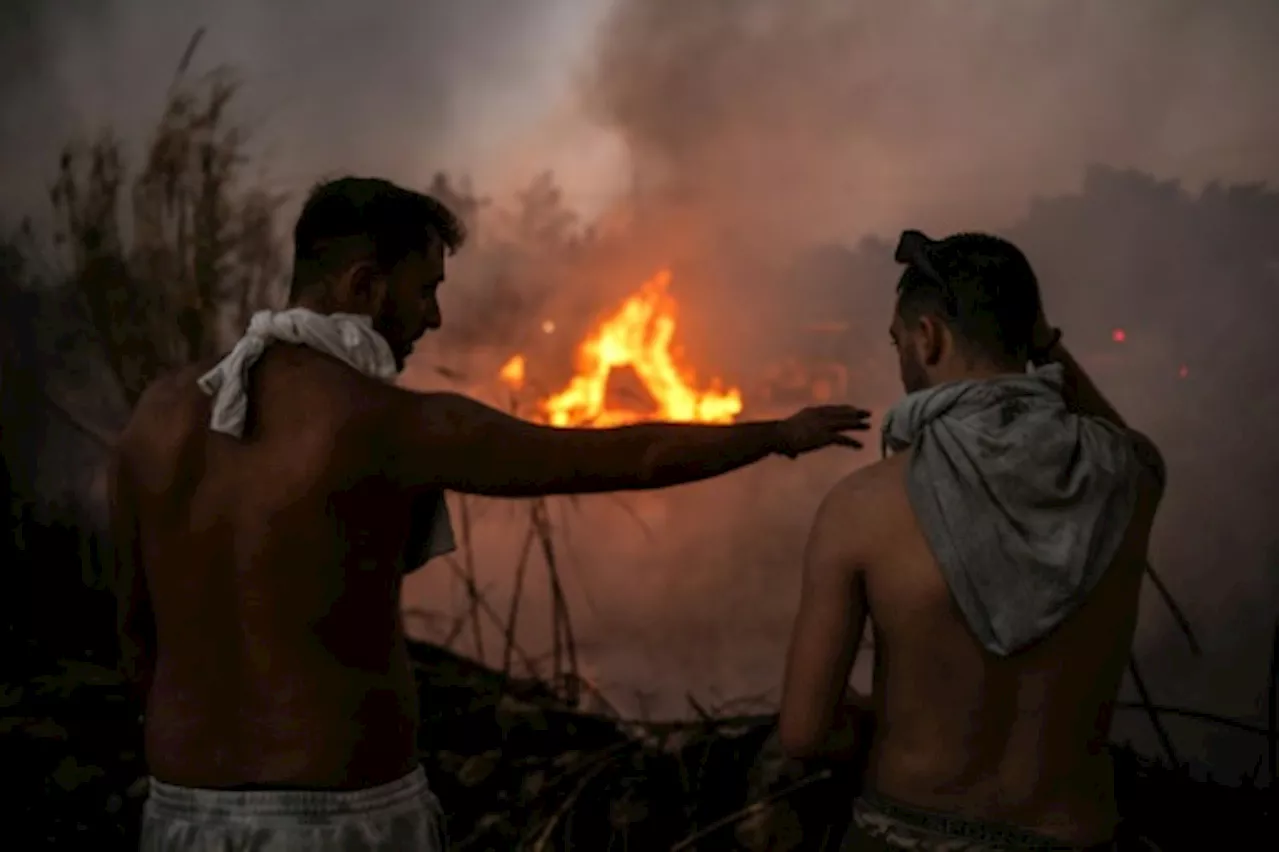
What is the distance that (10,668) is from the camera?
126 inches

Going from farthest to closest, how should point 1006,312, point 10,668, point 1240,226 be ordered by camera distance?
1. point 10,668
2. point 1240,226
3. point 1006,312

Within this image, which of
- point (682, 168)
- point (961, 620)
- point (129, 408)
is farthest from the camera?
point (129, 408)

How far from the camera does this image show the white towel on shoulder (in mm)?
1587

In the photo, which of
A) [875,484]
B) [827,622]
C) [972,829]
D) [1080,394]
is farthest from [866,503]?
[1080,394]

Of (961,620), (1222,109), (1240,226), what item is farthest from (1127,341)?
(961,620)

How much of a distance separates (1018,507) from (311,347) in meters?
0.85

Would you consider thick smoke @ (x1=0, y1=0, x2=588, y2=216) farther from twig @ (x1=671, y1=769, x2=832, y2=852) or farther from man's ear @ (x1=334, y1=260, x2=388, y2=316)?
twig @ (x1=671, y1=769, x2=832, y2=852)

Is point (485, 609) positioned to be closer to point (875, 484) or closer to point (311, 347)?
point (311, 347)

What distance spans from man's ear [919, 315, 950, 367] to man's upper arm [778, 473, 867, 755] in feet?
0.61

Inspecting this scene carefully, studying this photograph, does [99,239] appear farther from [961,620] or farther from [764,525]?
[961,620]

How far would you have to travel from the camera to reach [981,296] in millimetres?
1567

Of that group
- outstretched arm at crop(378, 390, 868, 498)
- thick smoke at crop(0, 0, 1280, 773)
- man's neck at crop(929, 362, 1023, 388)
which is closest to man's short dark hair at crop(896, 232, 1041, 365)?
man's neck at crop(929, 362, 1023, 388)

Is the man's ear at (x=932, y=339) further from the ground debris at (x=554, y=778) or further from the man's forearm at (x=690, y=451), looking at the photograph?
the ground debris at (x=554, y=778)

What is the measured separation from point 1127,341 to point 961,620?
4.96ft
